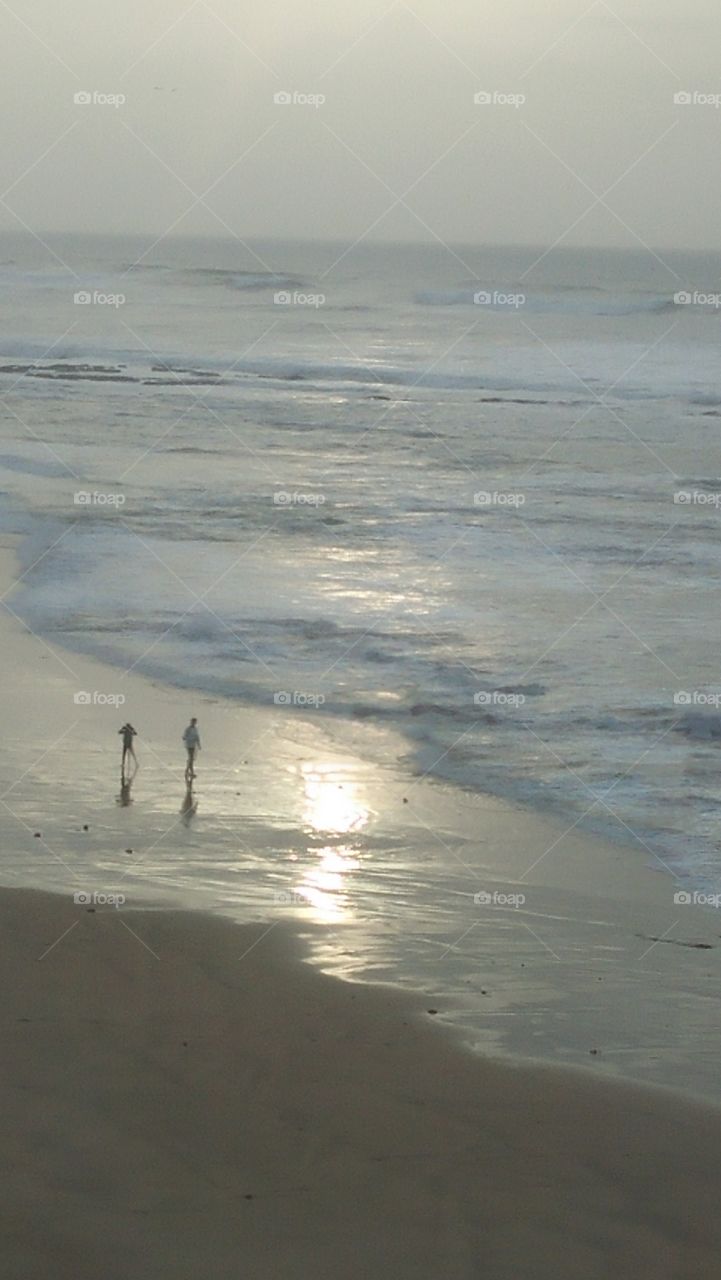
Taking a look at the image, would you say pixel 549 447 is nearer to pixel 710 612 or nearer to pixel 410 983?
pixel 710 612

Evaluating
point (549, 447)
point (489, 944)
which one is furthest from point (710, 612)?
point (549, 447)

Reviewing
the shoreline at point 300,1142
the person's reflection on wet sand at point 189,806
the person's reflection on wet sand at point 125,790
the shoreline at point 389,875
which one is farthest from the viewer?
the person's reflection on wet sand at point 125,790

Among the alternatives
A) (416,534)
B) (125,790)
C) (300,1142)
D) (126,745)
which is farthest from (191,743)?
(416,534)

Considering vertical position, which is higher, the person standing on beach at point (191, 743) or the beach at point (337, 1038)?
the person standing on beach at point (191, 743)

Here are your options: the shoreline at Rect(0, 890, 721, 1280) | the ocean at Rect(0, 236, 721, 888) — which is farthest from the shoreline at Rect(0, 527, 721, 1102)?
the ocean at Rect(0, 236, 721, 888)

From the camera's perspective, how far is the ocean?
1432 cm

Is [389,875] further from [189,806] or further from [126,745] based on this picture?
[126,745]

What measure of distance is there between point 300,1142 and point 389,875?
12.2 ft

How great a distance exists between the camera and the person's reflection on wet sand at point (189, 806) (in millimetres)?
11297

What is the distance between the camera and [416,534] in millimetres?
24953

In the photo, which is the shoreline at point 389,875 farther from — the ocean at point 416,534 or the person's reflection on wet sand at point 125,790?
the ocean at point 416,534

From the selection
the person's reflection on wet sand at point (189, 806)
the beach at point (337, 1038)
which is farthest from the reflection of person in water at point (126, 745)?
the person's reflection on wet sand at point (189, 806)

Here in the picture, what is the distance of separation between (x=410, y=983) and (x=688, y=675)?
26.9ft

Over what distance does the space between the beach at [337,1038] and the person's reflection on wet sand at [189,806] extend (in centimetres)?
6
